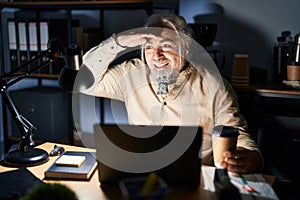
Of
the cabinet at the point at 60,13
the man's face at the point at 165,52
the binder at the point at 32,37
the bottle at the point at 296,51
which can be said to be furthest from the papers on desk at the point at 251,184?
the binder at the point at 32,37

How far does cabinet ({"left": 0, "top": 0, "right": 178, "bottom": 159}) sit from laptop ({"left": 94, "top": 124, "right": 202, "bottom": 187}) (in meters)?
1.30

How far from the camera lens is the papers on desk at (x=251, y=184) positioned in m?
1.10

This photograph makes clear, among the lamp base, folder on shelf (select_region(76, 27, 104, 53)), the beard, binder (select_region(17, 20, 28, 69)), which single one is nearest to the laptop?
the lamp base

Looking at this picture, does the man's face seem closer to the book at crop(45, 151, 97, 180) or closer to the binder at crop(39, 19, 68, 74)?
the book at crop(45, 151, 97, 180)

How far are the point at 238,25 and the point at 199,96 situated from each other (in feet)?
2.93

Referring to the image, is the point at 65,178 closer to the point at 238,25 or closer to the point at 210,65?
the point at 210,65

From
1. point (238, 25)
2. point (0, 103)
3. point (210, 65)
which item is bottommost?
point (0, 103)

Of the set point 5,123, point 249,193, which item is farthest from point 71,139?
point 249,193

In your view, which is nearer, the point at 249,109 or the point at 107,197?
the point at 107,197

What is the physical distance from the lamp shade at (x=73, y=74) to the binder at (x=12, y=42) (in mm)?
1611

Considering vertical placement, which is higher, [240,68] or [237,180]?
[240,68]

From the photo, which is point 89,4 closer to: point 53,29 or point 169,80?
point 53,29

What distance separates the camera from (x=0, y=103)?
2967mm

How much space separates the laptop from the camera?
111cm
